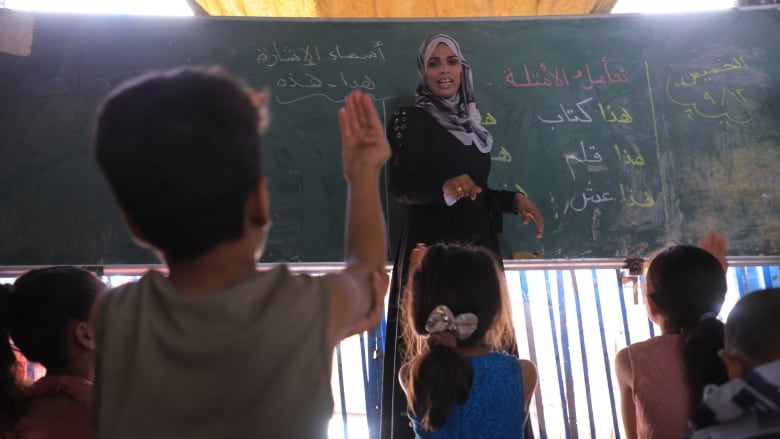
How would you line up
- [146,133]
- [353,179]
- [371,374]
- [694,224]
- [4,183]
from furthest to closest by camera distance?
[371,374] → [694,224] → [4,183] → [353,179] → [146,133]

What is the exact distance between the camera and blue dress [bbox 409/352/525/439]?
1.92 meters

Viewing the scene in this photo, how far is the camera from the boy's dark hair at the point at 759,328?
1413 mm

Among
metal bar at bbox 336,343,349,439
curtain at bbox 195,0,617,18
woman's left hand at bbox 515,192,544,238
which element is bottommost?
metal bar at bbox 336,343,349,439

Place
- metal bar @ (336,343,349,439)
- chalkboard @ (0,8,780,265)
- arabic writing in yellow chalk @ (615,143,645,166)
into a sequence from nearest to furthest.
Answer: chalkboard @ (0,8,780,265)
arabic writing in yellow chalk @ (615,143,645,166)
metal bar @ (336,343,349,439)

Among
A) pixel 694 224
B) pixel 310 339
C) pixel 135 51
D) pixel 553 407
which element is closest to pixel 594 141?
pixel 694 224

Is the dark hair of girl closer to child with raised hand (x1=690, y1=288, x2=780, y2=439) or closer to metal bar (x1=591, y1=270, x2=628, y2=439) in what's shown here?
child with raised hand (x1=690, y1=288, x2=780, y2=439)

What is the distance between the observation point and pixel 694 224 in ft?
12.4

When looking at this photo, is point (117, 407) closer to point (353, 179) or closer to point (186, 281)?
point (186, 281)

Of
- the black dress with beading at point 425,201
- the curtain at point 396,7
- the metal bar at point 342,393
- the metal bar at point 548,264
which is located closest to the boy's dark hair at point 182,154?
the black dress with beading at point 425,201

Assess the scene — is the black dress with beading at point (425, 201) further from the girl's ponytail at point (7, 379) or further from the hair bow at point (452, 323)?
the girl's ponytail at point (7, 379)

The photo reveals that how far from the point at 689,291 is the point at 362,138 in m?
1.30

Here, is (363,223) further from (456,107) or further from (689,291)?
(456,107)

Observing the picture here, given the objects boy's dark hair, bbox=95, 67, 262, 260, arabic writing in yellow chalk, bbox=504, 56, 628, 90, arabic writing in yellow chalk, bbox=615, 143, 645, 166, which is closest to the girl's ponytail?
boy's dark hair, bbox=95, 67, 262, 260

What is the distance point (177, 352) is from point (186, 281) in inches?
3.9
